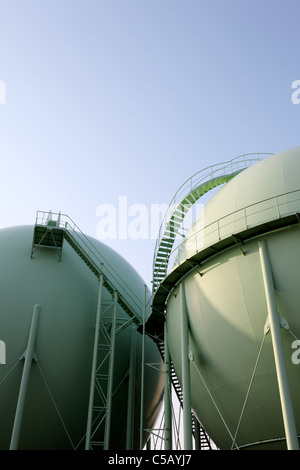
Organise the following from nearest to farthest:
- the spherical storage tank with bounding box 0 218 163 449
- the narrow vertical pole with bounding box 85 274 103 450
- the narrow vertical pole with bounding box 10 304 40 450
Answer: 1. the narrow vertical pole with bounding box 10 304 40 450
2. the narrow vertical pole with bounding box 85 274 103 450
3. the spherical storage tank with bounding box 0 218 163 449

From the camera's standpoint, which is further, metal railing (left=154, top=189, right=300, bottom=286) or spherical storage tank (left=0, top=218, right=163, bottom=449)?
spherical storage tank (left=0, top=218, right=163, bottom=449)

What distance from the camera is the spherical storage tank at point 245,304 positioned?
10.6 m

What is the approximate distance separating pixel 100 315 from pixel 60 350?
6.61 feet

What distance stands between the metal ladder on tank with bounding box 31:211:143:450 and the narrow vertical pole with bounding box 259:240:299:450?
6782 millimetres

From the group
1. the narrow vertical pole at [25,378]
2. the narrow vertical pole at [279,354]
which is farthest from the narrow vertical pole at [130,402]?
the narrow vertical pole at [279,354]

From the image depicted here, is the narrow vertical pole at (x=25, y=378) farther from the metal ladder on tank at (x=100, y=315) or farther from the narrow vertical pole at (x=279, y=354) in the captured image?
the narrow vertical pole at (x=279, y=354)

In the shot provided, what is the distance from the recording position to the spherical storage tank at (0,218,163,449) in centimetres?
1432

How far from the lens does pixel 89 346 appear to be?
51.8 feet

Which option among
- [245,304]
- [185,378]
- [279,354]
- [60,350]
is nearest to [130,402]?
[60,350]

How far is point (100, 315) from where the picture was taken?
1641 cm

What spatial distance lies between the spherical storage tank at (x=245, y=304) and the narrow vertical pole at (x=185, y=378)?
0.54 feet

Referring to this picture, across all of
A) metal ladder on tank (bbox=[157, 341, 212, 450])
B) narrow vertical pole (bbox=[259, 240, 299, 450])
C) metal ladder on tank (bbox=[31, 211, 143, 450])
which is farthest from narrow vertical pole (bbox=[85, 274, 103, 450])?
narrow vertical pole (bbox=[259, 240, 299, 450])

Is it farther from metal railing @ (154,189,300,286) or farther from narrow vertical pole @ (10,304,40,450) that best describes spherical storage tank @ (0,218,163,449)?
metal railing @ (154,189,300,286)
